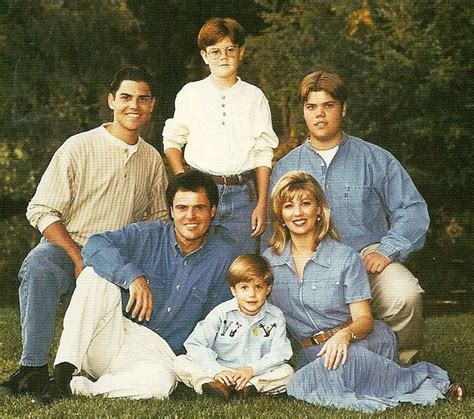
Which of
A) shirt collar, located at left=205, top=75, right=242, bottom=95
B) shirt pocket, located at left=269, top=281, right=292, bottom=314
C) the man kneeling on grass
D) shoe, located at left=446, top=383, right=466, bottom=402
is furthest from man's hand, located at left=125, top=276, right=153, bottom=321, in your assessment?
shoe, located at left=446, top=383, right=466, bottom=402

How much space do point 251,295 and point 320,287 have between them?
215mm

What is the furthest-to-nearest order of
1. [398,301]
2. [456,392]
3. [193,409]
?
1. [398,301]
2. [456,392]
3. [193,409]

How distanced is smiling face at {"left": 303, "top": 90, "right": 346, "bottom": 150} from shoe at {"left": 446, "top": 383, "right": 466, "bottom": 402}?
887 millimetres

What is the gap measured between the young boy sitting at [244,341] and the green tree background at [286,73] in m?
1.86

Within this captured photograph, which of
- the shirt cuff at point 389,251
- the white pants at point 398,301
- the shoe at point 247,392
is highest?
the shirt cuff at point 389,251

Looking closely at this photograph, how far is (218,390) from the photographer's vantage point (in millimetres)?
2865

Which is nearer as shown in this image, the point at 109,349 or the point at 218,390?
the point at 218,390

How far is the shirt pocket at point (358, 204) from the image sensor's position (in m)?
3.28

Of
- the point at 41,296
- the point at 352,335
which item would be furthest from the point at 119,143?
the point at 352,335

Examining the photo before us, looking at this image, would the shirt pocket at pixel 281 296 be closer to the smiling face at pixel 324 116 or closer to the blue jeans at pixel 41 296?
the smiling face at pixel 324 116

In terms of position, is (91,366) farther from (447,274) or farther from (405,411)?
(447,274)

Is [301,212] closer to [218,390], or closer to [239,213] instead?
[239,213]

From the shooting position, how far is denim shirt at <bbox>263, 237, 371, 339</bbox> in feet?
9.72

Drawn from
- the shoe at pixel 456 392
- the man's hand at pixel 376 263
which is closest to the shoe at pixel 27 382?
the man's hand at pixel 376 263
